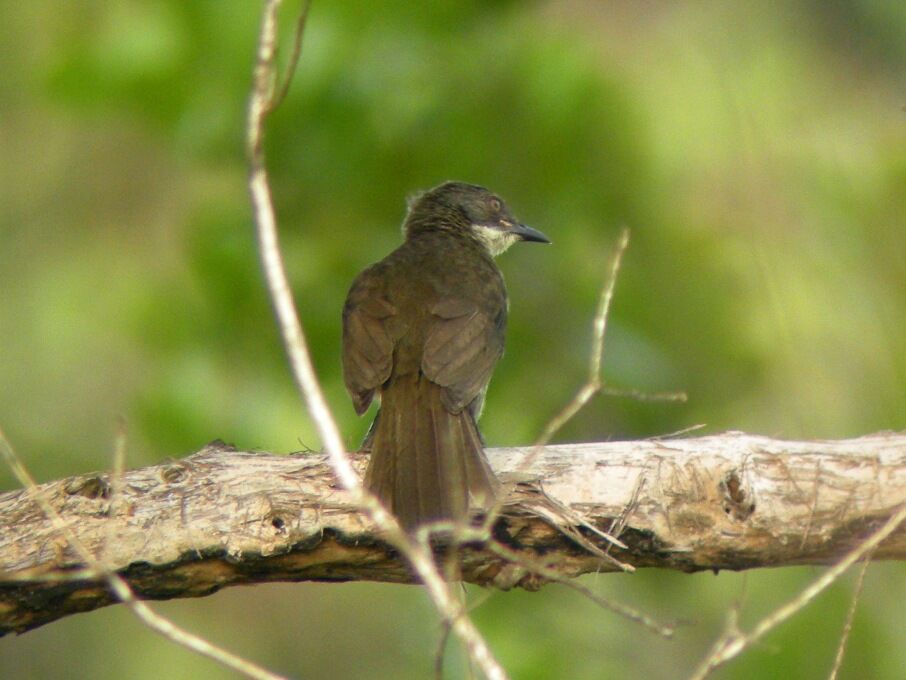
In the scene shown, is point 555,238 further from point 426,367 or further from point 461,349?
point 426,367

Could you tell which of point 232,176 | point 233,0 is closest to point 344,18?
point 233,0

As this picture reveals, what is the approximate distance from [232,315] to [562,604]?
228 centimetres

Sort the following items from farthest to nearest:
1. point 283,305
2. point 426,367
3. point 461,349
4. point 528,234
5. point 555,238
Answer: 1. point 555,238
2. point 528,234
3. point 461,349
4. point 426,367
5. point 283,305

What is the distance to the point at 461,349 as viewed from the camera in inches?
215

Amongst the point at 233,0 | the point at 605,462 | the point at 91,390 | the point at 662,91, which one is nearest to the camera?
the point at 605,462

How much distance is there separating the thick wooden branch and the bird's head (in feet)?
8.45

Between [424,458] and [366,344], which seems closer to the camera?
[424,458]

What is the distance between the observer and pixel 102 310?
352 inches

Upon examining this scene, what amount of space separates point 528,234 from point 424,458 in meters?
2.48

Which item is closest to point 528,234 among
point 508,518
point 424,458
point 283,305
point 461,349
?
point 461,349

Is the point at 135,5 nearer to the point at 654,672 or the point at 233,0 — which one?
the point at 233,0

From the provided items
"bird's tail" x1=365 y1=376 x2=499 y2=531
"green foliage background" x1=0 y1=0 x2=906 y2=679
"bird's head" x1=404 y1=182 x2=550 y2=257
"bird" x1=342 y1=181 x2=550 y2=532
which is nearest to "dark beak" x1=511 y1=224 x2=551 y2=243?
"bird's head" x1=404 y1=182 x2=550 y2=257

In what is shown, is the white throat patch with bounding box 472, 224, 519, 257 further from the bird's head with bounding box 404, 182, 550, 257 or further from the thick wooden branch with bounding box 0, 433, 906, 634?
the thick wooden branch with bounding box 0, 433, 906, 634

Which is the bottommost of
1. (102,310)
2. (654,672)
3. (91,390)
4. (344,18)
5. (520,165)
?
(654,672)
